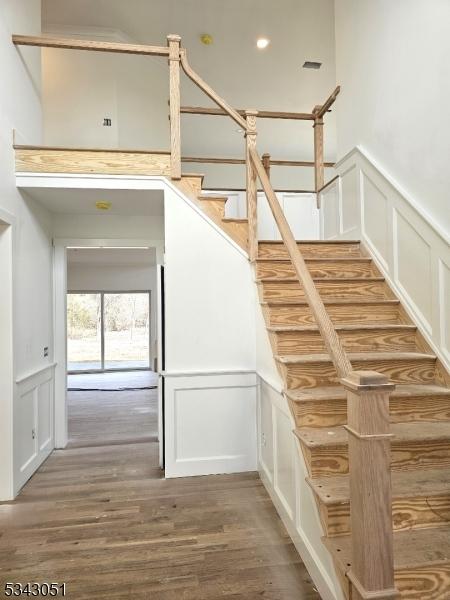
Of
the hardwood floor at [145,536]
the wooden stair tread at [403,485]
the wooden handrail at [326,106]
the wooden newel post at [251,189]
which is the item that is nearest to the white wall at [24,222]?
the hardwood floor at [145,536]

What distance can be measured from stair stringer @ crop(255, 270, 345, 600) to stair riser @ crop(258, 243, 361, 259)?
1.56 ft

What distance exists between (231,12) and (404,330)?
14.1 ft

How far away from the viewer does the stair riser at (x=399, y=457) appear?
1.78 meters

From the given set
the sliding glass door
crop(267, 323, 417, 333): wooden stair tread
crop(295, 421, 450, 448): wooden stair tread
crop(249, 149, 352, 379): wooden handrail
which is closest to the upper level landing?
crop(249, 149, 352, 379): wooden handrail

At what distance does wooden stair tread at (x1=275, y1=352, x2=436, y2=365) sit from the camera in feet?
7.29

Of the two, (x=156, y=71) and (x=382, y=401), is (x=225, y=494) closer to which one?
(x=382, y=401)

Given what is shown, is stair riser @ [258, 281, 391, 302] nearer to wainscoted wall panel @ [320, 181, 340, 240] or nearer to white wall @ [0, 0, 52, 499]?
wainscoted wall panel @ [320, 181, 340, 240]

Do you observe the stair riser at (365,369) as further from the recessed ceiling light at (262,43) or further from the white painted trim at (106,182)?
the recessed ceiling light at (262,43)

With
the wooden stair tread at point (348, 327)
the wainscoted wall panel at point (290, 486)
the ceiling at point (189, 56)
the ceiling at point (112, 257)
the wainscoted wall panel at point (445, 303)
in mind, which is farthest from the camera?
the ceiling at point (112, 257)

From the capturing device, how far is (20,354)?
9.66 feet

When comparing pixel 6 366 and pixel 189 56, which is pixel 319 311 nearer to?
pixel 6 366

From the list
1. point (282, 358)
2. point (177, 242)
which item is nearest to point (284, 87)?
point (177, 242)

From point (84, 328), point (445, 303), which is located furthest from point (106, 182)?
point (84, 328)

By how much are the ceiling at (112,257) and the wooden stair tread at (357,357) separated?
5425 millimetres
